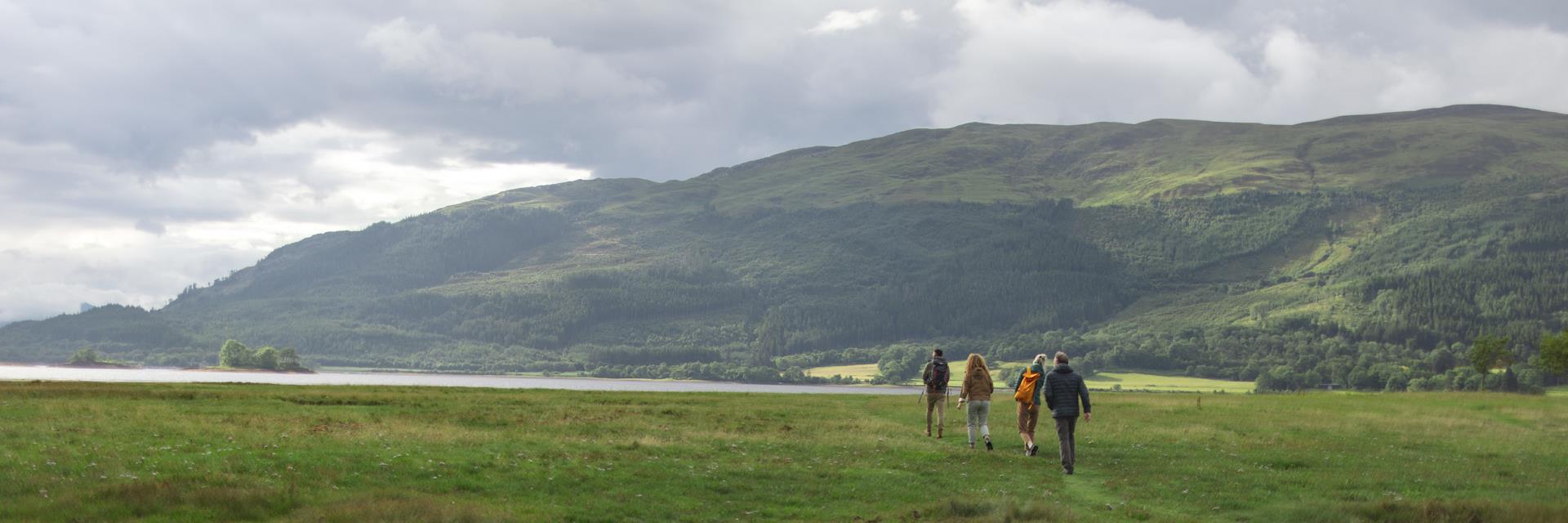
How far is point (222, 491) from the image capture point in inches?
854

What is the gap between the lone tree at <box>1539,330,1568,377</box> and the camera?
110 meters

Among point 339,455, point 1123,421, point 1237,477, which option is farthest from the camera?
point 1123,421

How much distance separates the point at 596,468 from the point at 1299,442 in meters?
27.7

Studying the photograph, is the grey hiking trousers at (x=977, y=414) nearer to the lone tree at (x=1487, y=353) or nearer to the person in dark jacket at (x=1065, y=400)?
the person in dark jacket at (x=1065, y=400)

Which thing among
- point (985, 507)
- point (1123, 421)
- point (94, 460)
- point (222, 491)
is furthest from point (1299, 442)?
point (94, 460)

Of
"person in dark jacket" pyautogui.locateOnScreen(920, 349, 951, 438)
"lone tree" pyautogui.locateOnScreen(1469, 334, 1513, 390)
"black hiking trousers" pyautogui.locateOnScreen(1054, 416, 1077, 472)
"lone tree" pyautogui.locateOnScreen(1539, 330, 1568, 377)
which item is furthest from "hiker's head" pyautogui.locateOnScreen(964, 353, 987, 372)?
"lone tree" pyautogui.locateOnScreen(1469, 334, 1513, 390)

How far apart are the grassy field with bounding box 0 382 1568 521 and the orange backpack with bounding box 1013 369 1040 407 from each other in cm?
193

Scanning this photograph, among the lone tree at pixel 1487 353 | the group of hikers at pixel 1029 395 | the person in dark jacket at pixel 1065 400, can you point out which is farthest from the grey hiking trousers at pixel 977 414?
the lone tree at pixel 1487 353

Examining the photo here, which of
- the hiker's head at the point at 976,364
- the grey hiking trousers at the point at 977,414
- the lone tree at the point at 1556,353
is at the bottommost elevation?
the grey hiking trousers at the point at 977,414

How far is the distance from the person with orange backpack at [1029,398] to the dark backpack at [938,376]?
158 inches

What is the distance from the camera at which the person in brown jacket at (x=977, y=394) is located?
119 feet

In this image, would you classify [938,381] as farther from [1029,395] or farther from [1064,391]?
[1064,391]

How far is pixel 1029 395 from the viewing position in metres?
34.6

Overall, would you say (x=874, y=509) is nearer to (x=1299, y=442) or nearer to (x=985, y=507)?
(x=985, y=507)
